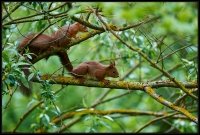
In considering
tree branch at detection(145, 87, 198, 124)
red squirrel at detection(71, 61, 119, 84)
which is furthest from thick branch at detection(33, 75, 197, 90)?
red squirrel at detection(71, 61, 119, 84)

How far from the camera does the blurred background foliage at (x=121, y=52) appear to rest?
2.21 meters

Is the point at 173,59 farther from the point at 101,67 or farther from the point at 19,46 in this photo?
the point at 19,46

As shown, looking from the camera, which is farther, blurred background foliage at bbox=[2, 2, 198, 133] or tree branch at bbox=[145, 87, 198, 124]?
tree branch at bbox=[145, 87, 198, 124]

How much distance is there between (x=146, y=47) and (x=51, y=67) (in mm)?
3038

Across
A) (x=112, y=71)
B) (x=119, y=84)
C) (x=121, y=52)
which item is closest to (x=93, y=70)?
(x=112, y=71)

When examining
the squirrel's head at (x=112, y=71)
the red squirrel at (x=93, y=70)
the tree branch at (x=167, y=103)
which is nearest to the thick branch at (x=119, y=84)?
the tree branch at (x=167, y=103)

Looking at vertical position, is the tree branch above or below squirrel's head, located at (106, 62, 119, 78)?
above

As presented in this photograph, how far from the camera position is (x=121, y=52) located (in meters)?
6.28

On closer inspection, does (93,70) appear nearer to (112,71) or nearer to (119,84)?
(112,71)

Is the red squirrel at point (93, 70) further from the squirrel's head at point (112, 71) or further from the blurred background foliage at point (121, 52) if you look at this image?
the blurred background foliage at point (121, 52)

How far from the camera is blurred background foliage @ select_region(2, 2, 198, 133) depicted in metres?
2.21

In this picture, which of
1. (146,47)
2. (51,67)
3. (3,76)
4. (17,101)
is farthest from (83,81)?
(17,101)

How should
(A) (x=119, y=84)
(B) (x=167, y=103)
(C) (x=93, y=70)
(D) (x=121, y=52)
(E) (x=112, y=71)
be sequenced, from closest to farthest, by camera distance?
(B) (x=167, y=103)
(A) (x=119, y=84)
(C) (x=93, y=70)
(E) (x=112, y=71)
(D) (x=121, y=52)

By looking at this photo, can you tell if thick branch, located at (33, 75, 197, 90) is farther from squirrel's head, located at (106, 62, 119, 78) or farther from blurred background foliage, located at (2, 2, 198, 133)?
squirrel's head, located at (106, 62, 119, 78)
